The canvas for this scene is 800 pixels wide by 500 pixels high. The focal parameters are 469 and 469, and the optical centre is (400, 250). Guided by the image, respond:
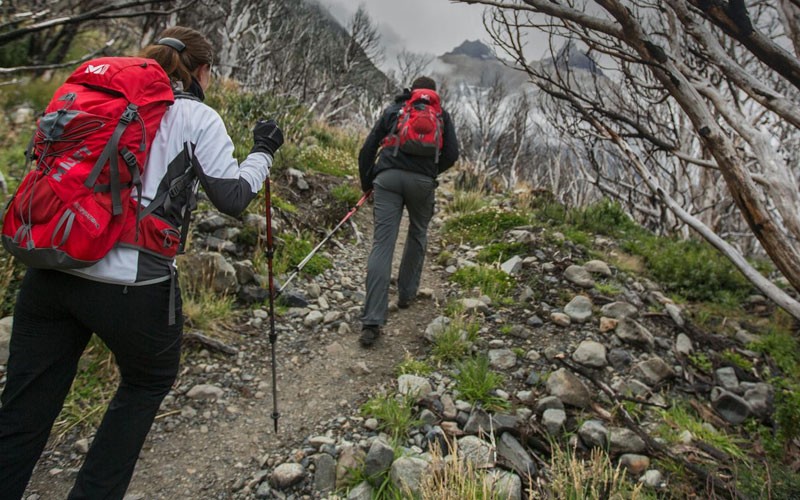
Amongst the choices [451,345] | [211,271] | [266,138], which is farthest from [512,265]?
[266,138]

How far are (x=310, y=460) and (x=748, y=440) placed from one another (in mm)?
3303

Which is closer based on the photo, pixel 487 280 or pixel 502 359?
pixel 502 359

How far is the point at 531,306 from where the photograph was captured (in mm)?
5254

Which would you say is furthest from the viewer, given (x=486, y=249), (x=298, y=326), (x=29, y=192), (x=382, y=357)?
(x=486, y=249)

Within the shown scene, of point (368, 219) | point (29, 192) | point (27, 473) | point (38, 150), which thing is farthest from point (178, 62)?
point (368, 219)

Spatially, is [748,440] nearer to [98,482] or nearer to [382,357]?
[382,357]

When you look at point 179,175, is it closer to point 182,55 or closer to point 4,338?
point 182,55

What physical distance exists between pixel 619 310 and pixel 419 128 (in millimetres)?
2841

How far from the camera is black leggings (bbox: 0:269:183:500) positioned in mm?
1860

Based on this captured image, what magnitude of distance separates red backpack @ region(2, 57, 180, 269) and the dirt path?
1.81m

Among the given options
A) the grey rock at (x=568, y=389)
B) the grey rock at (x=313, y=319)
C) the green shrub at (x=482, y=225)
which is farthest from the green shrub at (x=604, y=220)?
the grey rock at (x=313, y=319)

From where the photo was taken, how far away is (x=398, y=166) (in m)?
4.54

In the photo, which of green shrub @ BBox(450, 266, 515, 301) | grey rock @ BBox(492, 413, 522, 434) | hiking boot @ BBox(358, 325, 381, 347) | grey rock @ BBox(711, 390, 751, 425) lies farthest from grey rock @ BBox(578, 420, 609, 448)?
green shrub @ BBox(450, 266, 515, 301)

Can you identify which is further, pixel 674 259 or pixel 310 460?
pixel 674 259
